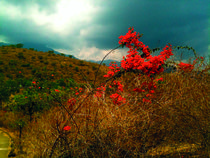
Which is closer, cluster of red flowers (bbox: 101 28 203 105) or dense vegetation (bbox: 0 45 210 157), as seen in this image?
dense vegetation (bbox: 0 45 210 157)

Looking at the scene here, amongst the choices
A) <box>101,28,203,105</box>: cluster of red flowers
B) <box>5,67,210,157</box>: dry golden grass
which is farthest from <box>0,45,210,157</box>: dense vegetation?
<box>101,28,203,105</box>: cluster of red flowers

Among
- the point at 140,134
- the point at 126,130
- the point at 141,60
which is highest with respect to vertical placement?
the point at 141,60

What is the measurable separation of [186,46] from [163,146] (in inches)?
179

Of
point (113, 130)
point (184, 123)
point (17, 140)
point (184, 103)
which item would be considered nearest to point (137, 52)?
point (184, 103)

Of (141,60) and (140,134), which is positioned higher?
(141,60)

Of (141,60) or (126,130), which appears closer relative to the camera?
(126,130)

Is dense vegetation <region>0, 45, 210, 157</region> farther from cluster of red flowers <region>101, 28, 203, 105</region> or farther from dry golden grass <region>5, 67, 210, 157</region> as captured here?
cluster of red flowers <region>101, 28, 203, 105</region>

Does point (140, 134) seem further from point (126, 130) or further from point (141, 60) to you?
point (141, 60)

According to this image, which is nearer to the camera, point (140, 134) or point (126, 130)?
point (126, 130)

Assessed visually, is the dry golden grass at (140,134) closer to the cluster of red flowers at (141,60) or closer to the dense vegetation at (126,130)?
the dense vegetation at (126,130)

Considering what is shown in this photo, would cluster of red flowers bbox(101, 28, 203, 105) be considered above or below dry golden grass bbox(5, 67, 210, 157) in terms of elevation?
above

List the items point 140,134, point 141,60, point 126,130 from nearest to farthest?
point 126,130 < point 140,134 < point 141,60

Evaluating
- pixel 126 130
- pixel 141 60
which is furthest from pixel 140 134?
pixel 141 60

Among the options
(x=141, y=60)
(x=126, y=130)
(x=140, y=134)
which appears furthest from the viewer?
(x=141, y=60)
